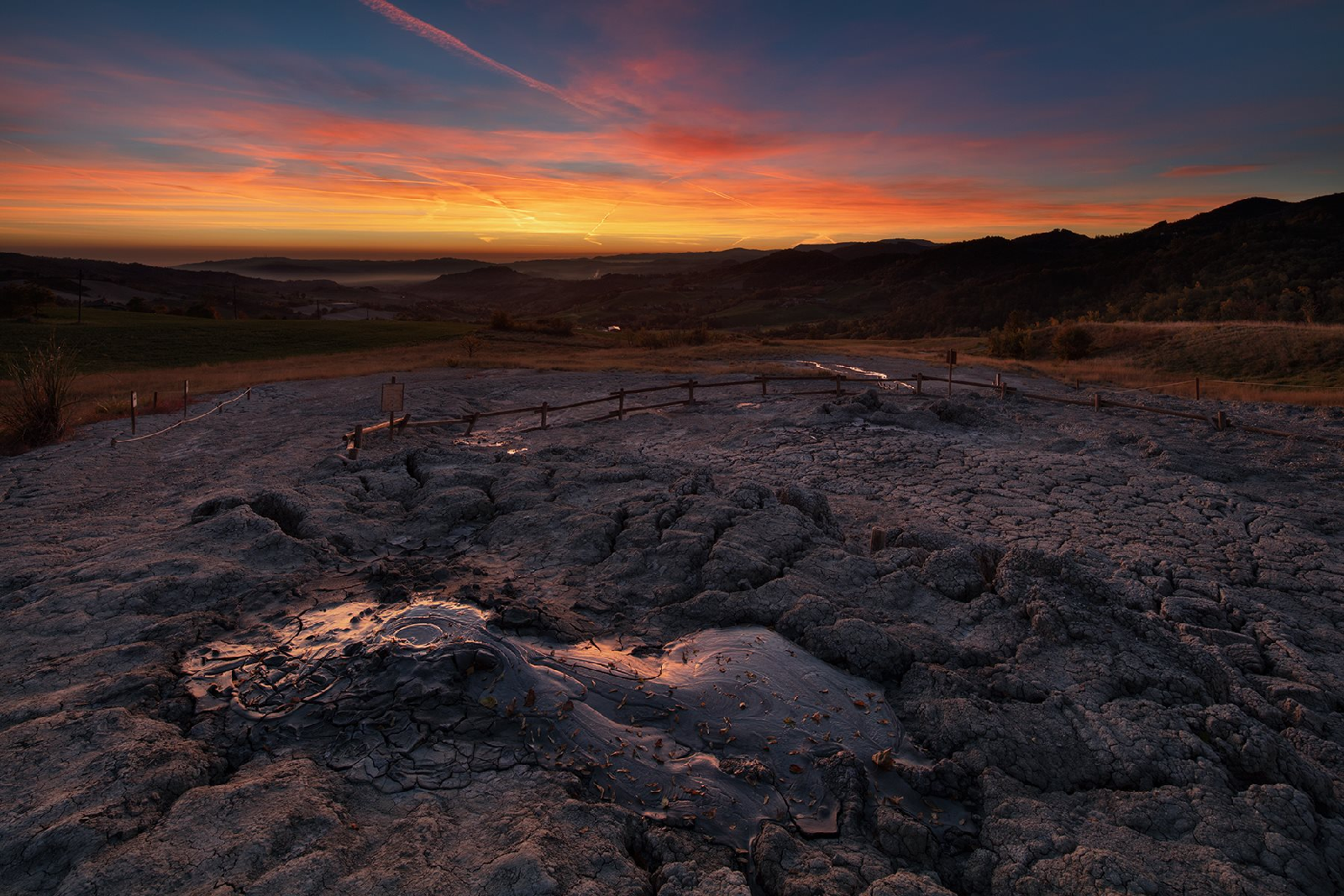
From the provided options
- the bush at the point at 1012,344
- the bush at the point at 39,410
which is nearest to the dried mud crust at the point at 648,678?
the bush at the point at 39,410

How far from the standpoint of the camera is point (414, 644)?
19.6ft

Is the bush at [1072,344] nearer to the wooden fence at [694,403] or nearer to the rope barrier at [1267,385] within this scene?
the rope barrier at [1267,385]

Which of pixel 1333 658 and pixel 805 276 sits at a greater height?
pixel 805 276

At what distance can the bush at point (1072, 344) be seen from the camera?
31156 millimetres

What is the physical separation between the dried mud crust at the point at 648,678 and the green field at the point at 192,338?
89.1 ft

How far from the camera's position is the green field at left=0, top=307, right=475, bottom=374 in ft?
111

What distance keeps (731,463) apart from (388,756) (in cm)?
913

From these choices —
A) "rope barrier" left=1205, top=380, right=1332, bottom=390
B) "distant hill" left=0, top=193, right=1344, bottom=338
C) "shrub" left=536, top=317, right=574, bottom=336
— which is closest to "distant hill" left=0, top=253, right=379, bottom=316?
"distant hill" left=0, top=193, right=1344, bottom=338

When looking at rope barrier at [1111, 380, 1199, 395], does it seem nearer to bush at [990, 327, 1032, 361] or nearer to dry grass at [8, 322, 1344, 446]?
dry grass at [8, 322, 1344, 446]

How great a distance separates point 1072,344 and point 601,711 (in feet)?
105

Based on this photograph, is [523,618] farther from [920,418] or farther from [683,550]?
[920,418]

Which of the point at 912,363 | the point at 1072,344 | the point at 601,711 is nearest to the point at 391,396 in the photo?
the point at 601,711

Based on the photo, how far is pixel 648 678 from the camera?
5961 mm

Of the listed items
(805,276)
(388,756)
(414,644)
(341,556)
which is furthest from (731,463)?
(805,276)
